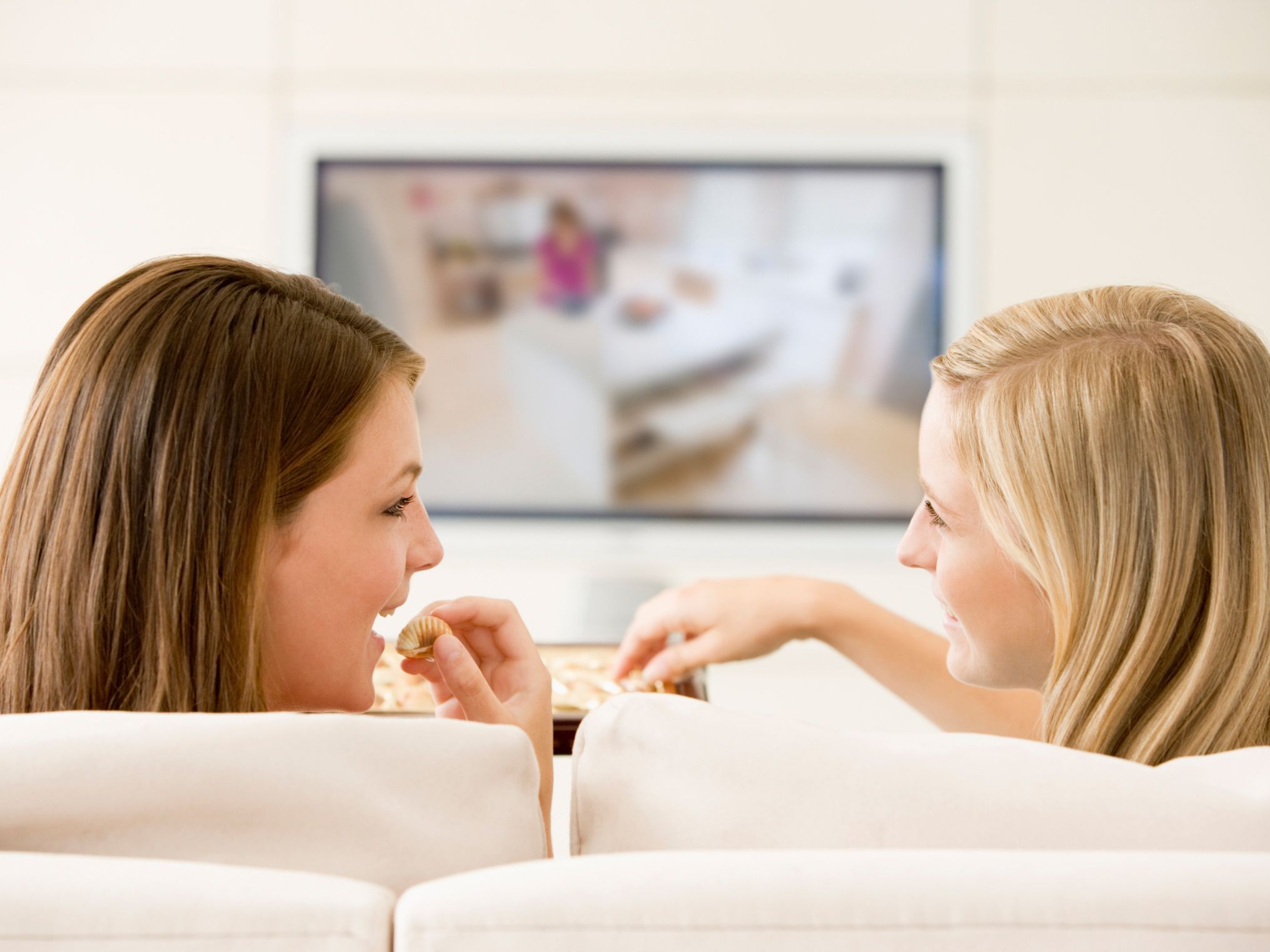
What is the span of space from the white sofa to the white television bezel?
259 cm

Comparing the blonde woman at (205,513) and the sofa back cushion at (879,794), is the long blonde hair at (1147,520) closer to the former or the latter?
the sofa back cushion at (879,794)

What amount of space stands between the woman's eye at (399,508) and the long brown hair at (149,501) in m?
0.11

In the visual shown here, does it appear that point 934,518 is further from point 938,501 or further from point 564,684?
point 564,684

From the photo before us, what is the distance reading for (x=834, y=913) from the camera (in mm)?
486

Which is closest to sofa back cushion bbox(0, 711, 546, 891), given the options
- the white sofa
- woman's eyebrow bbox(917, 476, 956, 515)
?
the white sofa

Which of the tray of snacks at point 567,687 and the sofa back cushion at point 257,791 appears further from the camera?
the tray of snacks at point 567,687

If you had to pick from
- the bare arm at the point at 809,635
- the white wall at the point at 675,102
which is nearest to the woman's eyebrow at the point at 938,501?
the bare arm at the point at 809,635

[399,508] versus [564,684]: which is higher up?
[399,508]

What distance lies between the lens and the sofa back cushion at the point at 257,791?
54 cm

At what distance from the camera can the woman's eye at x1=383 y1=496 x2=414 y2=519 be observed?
100 cm

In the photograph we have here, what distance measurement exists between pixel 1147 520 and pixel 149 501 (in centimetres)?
74

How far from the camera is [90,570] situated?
793mm

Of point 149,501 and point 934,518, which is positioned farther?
point 934,518

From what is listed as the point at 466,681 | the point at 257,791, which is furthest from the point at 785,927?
the point at 466,681
